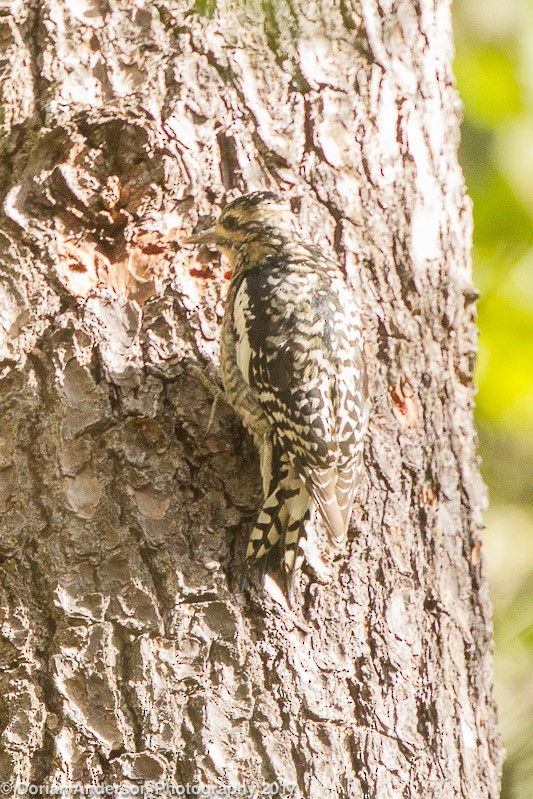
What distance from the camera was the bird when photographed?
2.93m

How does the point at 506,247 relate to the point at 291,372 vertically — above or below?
above

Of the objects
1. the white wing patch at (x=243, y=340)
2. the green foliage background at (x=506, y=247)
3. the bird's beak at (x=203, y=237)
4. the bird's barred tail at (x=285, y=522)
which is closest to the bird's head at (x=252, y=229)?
the bird's beak at (x=203, y=237)

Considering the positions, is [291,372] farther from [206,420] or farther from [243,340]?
[206,420]

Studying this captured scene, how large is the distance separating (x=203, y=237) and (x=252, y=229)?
186 mm

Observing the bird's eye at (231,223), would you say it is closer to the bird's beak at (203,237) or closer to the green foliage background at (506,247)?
the bird's beak at (203,237)

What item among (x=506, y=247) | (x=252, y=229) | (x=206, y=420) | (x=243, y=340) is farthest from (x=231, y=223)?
(x=506, y=247)

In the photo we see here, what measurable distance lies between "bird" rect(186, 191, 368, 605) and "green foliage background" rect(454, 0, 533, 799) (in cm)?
125

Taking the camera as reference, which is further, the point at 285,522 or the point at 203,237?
the point at 203,237

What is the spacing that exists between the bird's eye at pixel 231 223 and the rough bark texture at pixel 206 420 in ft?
0.44

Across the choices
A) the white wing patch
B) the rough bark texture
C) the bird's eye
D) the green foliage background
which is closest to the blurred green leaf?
the green foliage background

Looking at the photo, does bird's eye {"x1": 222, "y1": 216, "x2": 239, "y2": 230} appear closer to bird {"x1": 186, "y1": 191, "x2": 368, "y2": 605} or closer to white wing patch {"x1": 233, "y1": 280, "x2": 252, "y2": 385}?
bird {"x1": 186, "y1": 191, "x2": 368, "y2": 605}

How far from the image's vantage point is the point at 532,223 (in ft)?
14.0

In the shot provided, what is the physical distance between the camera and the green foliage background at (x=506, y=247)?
4078mm

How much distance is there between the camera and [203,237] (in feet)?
10.6
